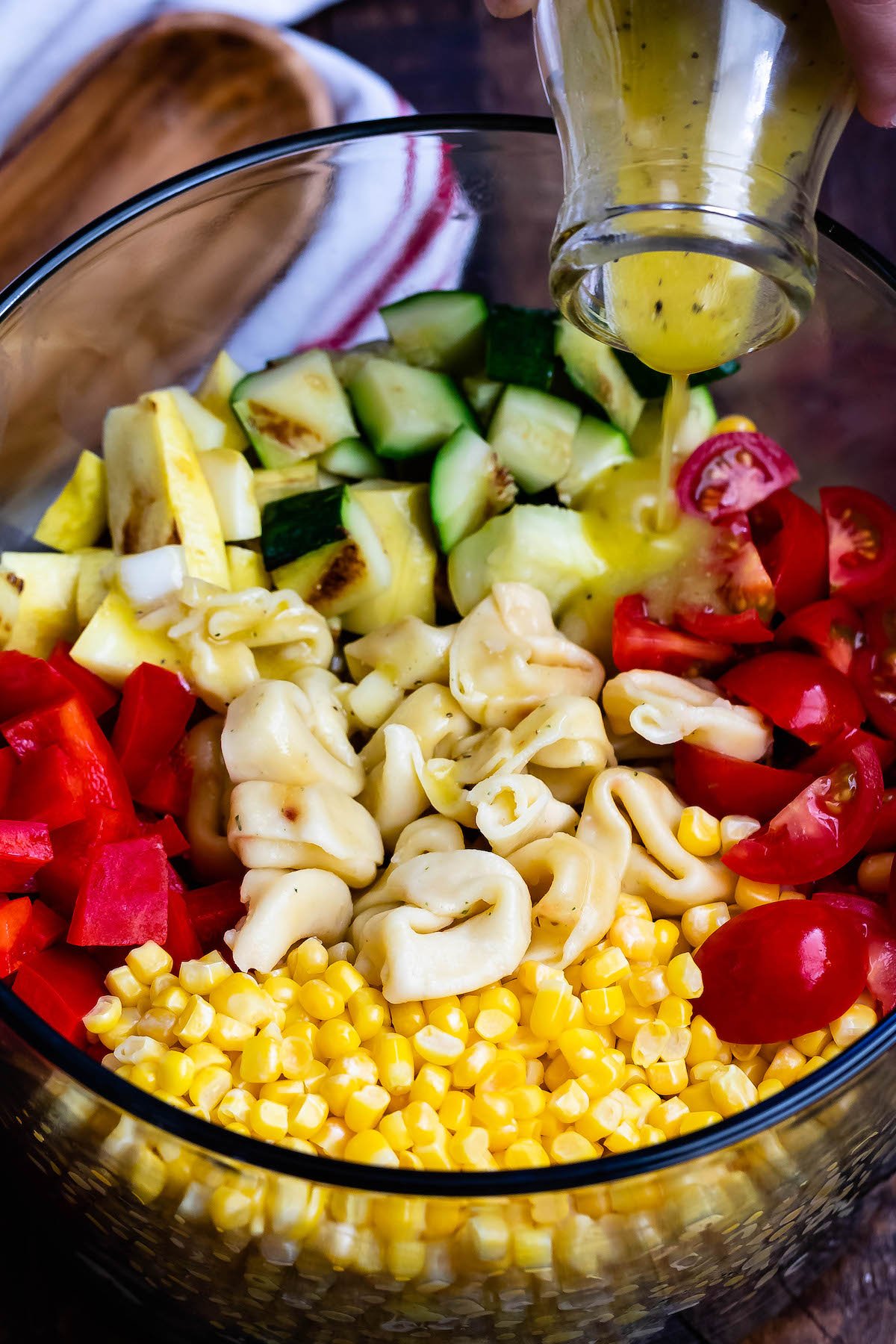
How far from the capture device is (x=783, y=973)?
1.58 m

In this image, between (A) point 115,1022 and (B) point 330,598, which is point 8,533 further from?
(A) point 115,1022

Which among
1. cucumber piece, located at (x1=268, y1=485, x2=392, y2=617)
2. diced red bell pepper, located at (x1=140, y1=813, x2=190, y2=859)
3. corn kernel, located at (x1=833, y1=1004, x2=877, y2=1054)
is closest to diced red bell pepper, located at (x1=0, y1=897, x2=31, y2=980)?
diced red bell pepper, located at (x1=140, y1=813, x2=190, y2=859)

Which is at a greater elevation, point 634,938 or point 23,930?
point 23,930

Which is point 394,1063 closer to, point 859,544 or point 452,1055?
point 452,1055

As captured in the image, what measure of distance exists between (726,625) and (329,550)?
0.66 meters

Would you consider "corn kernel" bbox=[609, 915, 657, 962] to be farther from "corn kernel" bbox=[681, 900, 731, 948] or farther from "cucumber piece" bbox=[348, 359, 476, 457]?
"cucumber piece" bbox=[348, 359, 476, 457]

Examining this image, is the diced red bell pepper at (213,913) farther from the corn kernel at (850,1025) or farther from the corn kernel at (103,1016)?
the corn kernel at (850,1025)

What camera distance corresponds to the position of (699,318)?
1659mm

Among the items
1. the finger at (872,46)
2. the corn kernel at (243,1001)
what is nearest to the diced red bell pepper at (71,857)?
the corn kernel at (243,1001)

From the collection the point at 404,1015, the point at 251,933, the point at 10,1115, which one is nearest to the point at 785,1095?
the point at 404,1015

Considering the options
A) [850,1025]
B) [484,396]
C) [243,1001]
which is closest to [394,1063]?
[243,1001]

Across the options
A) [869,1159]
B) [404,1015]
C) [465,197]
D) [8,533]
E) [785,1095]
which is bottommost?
[869,1159]

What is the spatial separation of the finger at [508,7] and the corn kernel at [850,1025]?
1.46 meters

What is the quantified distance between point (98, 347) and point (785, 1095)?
1.70 m
